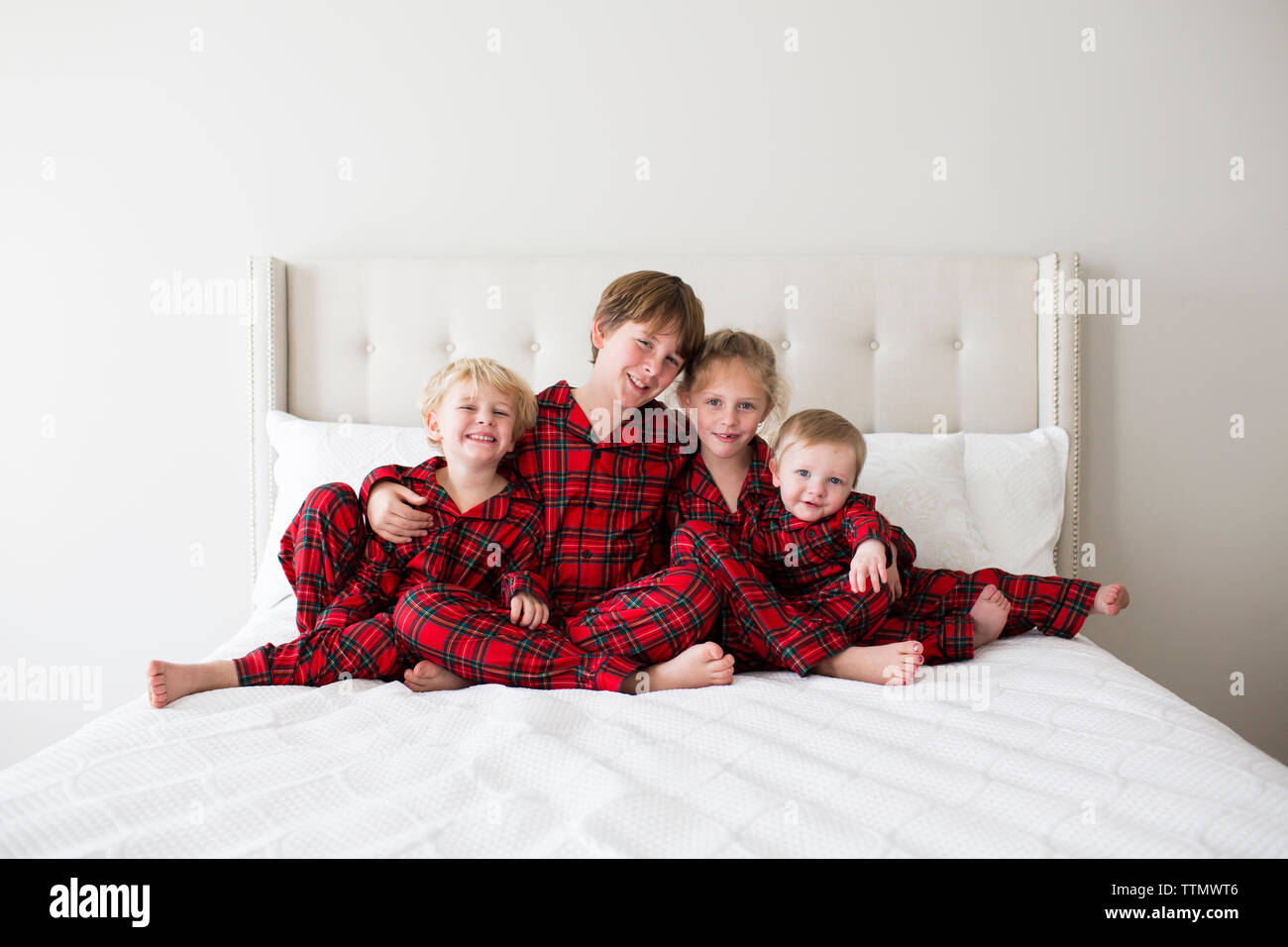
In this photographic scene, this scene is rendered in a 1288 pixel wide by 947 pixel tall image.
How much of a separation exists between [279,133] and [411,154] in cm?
34

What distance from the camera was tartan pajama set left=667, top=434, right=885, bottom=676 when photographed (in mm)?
1305

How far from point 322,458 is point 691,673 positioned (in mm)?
1013

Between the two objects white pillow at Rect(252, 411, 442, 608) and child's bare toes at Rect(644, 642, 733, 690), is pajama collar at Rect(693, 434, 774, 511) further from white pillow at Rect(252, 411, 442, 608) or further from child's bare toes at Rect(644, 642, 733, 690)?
white pillow at Rect(252, 411, 442, 608)

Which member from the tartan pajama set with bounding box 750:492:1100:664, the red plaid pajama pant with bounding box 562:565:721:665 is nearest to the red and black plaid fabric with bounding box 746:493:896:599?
the tartan pajama set with bounding box 750:492:1100:664

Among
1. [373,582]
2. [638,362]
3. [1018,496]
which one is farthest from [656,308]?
[1018,496]

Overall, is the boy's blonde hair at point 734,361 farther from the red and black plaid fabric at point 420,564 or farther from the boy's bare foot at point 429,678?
the boy's bare foot at point 429,678

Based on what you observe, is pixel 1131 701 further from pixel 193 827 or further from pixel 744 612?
pixel 193 827

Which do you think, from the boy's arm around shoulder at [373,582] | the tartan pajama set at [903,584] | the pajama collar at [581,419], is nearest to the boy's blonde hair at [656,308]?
the pajama collar at [581,419]

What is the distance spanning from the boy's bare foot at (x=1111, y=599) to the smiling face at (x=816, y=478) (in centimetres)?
47

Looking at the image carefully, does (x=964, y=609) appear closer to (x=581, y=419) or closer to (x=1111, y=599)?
(x=1111, y=599)

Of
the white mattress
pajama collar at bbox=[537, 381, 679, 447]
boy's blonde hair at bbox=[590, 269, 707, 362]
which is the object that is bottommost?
the white mattress

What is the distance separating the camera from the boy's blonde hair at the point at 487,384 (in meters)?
1.45

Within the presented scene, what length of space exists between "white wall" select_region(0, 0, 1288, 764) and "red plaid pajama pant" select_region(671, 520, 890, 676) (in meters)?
0.97

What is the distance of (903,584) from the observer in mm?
1548
